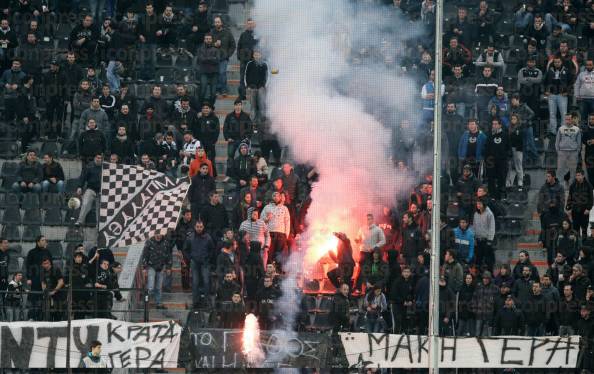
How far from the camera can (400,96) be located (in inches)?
1447

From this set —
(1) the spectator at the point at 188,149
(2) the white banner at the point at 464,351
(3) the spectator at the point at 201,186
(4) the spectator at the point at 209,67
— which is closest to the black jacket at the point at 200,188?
(3) the spectator at the point at 201,186

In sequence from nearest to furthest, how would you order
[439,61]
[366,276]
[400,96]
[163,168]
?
[439,61] → [366,276] → [163,168] → [400,96]

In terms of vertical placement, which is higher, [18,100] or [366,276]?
[18,100]

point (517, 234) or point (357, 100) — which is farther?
point (357, 100)

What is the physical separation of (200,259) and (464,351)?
4933mm

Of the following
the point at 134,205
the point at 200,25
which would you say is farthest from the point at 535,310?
the point at 200,25

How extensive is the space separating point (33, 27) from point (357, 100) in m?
6.96

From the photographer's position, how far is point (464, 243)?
1281 inches

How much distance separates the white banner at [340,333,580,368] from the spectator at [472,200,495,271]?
2.94 m

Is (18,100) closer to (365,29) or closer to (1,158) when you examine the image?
(1,158)

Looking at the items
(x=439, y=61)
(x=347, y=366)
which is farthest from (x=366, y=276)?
(x=439, y=61)

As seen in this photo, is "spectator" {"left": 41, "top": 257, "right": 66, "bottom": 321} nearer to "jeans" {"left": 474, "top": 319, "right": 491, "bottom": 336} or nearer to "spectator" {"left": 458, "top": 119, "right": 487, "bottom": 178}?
"jeans" {"left": 474, "top": 319, "right": 491, "bottom": 336}

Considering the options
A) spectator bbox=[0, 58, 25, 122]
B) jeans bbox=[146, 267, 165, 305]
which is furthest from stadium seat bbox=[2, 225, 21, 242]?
jeans bbox=[146, 267, 165, 305]

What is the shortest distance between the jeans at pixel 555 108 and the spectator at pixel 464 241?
4.82 metres
